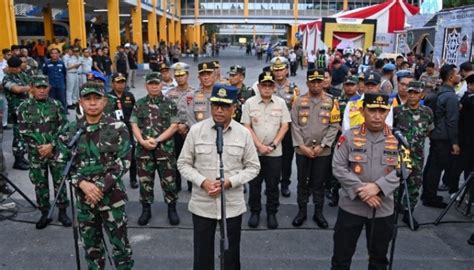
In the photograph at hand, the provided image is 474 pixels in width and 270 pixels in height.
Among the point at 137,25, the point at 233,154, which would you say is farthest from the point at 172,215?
the point at 137,25

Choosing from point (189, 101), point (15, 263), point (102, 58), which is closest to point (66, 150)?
point (15, 263)

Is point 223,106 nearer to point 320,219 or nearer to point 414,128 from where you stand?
point 320,219

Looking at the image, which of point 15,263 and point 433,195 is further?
point 433,195

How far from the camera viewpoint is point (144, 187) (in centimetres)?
510

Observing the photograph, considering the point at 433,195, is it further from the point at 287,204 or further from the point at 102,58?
the point at 102,58

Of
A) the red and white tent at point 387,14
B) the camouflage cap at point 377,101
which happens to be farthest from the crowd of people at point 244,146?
the red and white tent at point 387,14

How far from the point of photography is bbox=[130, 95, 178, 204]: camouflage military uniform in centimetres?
507

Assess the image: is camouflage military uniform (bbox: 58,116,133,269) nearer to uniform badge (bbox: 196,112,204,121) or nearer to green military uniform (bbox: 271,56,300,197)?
uniform badge (bbox: 196,112,204,121)

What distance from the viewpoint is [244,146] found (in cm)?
341

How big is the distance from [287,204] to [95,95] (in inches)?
135

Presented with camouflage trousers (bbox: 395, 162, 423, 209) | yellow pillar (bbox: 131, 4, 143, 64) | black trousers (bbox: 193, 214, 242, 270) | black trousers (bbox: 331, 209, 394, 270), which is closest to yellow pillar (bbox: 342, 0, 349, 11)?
yellow pillar (bbox: 131, 4, 143, 64)

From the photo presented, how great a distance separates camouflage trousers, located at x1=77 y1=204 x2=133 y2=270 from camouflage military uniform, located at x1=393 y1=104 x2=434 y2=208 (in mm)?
3409

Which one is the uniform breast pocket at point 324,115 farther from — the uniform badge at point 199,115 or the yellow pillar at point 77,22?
the yellow pillar at point 77,22

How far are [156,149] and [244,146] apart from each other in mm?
1945
